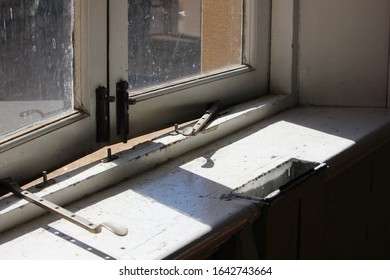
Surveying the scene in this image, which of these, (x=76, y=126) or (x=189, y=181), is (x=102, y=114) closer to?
(x=76, y=126)

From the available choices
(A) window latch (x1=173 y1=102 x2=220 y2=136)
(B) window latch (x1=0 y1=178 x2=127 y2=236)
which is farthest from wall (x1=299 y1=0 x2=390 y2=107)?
(B) window latch (x1=0 y1=178 x2=127 y2=236)

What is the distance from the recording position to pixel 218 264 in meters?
1.18

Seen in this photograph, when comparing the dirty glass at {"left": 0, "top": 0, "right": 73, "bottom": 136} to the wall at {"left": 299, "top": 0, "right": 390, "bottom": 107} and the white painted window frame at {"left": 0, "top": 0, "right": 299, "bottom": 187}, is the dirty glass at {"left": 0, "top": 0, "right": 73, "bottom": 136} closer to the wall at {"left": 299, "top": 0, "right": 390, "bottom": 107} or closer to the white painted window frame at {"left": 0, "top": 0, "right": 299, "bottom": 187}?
the white painted window frame at {"left": 0, "top": 0, "right": 299, "bottom": 187}

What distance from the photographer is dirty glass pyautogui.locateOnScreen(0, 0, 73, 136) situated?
1264 millimetres

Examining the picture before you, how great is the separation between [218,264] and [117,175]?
299mm

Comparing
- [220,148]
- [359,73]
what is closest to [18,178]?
[220,148]

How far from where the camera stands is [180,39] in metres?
1.65

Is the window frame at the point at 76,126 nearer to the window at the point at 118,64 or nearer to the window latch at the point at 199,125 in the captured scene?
the window at the point at 118,64

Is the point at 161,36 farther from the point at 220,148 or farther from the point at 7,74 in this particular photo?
the point at 7,74

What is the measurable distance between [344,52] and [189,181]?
0.70 meters

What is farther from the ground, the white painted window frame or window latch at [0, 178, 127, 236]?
the white painted window frame

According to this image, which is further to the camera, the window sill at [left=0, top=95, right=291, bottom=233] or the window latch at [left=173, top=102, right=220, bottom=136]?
Answer: the window latch at [left=173, top=102, right=220, bottom=136]

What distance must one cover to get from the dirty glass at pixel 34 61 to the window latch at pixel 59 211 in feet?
0.32

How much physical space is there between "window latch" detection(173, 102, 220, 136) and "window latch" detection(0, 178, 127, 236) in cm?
42
